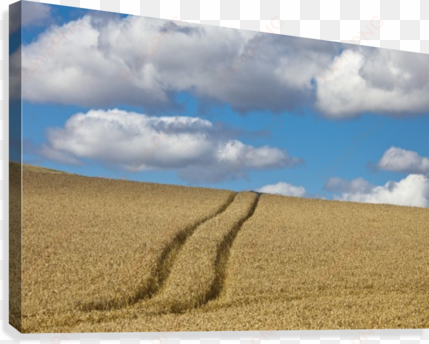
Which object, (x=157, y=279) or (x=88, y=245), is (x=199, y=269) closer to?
(x=157, y=279)

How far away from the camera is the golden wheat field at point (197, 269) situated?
334 inches

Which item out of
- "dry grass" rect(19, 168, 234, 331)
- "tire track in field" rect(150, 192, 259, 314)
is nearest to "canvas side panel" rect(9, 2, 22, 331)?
"dry grass" rect(19, 168, 234, 331)

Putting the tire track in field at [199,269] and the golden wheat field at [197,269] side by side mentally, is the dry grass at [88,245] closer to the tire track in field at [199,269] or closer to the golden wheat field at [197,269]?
the golden wheat field at [197,269]

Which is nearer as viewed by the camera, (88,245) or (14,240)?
(14,240)

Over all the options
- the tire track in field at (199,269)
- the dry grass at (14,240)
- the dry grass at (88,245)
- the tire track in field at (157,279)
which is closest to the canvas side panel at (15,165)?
the dry grass at (14,240)

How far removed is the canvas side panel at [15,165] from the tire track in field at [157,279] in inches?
44.4

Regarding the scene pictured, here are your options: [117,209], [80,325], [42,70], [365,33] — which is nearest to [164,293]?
[80,325]

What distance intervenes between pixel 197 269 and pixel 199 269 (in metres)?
0.05

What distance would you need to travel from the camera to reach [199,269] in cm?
1054

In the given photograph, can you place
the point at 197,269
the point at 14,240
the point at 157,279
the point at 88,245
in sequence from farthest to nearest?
the point at 88,245, the point at 197,269, the point at 157,279, the point at 14,240

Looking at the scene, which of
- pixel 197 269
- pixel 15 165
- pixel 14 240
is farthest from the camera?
pixel 197 269

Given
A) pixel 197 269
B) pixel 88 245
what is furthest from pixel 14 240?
pixel 197 269

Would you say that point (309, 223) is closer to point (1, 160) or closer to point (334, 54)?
point (334, 54)

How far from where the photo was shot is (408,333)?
9.43m
